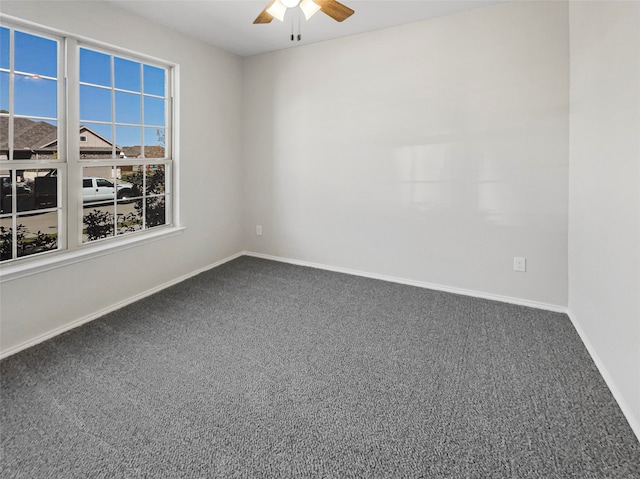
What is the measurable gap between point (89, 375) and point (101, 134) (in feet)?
6.32

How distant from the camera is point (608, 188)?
204 cm

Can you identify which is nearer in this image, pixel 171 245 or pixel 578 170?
pixel 578 170

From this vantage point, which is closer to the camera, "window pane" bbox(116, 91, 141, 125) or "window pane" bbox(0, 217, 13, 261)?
"window pane" bbox(0, 217, 13, 261)

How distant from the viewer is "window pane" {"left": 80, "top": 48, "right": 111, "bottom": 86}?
2.81 meters

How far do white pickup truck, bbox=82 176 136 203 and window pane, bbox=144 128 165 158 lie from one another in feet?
1.25

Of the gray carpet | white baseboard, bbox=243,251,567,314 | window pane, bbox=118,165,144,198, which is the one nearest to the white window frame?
window pane, bbox=118,165,144,198

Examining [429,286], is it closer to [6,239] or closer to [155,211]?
[155,211]

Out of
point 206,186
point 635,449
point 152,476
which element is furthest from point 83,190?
point 635,449

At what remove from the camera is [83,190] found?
9.48 feet

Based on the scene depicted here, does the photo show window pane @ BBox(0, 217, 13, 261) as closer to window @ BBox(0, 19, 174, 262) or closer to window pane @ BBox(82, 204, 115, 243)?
window @ BBox(0, 19, 174, 262)

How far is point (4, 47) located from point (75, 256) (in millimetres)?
1429

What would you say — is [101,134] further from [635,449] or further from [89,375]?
[635,449]

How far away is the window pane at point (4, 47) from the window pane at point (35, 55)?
0.05 metres

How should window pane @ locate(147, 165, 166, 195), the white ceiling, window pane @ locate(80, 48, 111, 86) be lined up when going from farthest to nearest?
window pane @ locate(147, 165, 166, 195) < the white ceiling < window pane @ locate(80, 48, 111, 86)
